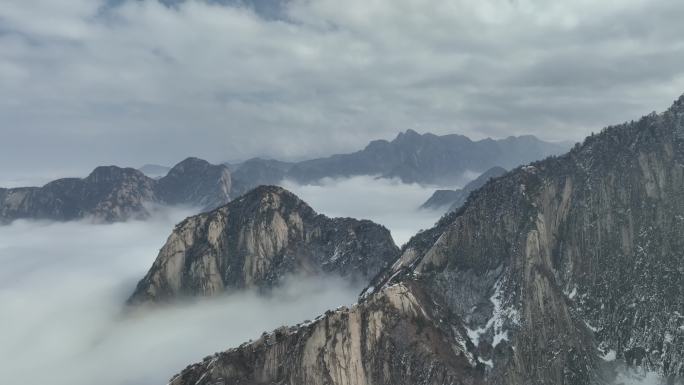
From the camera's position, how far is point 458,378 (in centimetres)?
19738

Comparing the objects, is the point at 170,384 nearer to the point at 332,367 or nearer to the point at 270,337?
the point at 270,337

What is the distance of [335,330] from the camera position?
198m

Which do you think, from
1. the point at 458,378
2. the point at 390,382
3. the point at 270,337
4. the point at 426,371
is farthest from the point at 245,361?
the point at 458,378

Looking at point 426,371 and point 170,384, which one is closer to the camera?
point 170,384

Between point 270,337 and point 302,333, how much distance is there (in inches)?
526

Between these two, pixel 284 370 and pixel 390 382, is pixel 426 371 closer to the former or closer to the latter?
pixel 390 382

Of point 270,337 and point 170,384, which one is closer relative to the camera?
point 170,384

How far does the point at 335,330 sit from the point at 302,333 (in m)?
13.8

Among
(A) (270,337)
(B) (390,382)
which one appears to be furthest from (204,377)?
(B) (390,382)

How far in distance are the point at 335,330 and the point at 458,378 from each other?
180ft

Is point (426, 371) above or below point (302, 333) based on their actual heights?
below

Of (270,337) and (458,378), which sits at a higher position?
(270,337)

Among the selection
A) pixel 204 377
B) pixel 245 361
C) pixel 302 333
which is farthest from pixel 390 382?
pixel 204 377

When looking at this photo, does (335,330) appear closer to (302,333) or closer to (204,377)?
(302,333)
